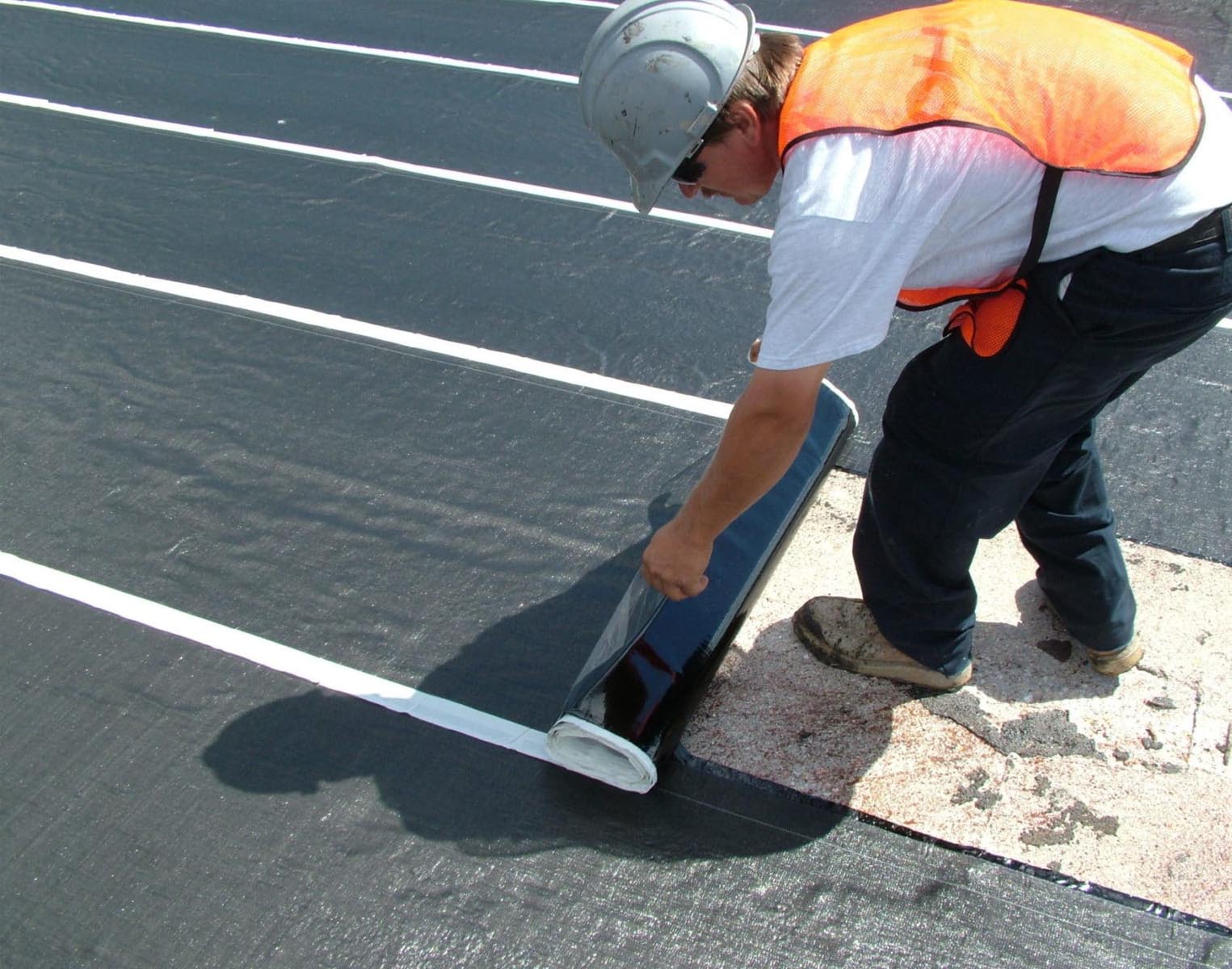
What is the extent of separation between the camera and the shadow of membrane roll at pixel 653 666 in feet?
8.36

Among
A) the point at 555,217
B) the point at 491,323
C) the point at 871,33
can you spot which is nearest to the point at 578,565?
the point at 491,323

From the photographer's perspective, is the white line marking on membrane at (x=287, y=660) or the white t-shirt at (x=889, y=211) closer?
the white t-shirt at (x=889, y=211)

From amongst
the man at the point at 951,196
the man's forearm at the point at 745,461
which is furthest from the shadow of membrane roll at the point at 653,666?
the man's forearm at the point at 745,461

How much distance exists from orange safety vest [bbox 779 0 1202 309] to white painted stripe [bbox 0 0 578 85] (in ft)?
15.9

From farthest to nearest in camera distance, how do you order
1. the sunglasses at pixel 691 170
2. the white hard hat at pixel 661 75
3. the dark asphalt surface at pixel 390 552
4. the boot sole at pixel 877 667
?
the boot sole at pixel 877 667
the dark asphalt surface at pixel 390 552
the sunglasses at pixel 691 170
the white hard hat at pixel 661 75

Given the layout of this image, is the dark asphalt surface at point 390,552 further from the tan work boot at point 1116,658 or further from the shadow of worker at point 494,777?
the tan work boot at point 1116,658

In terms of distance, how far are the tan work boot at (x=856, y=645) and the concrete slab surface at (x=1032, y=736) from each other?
4 cm

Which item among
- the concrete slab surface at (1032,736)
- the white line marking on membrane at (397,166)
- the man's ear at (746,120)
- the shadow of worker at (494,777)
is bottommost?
the shadow of worker at (494,777)

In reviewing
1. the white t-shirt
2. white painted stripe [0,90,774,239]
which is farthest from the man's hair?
white painted stripe [0,90,774,239]

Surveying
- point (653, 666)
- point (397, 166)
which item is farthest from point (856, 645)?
point (397, 166)

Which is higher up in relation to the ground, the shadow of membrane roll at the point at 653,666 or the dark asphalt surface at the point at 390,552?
the shadow of membrane roll at the point at 653,666

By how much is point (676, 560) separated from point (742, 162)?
78 centimetres

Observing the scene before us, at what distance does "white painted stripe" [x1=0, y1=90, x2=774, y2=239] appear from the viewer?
16.6 feet

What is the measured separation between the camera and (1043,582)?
2873 mm
